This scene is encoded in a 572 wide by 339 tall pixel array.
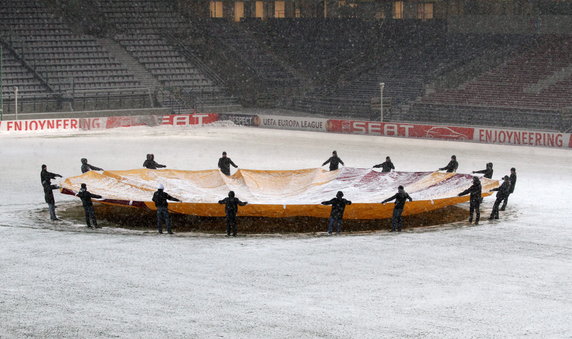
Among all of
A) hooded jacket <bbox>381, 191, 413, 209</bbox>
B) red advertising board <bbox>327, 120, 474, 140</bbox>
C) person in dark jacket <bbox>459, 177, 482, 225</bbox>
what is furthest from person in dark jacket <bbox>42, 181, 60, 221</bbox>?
red advertising board <bbox>327, 120, 474, 140</bbox>

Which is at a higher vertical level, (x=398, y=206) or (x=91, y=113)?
(x=91, y=113)

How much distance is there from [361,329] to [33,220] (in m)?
14.2

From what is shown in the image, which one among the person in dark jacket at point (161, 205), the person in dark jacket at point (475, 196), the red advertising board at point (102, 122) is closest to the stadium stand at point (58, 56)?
the red advertising board at point (102, 122)

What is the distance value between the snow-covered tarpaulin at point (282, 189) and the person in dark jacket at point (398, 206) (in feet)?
2.20

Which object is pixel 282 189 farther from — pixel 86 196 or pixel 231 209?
pixel 86 196

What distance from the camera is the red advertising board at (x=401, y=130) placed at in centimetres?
5175

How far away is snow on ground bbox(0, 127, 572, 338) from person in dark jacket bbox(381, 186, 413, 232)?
0.60 meters

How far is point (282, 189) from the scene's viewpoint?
31.8 metres

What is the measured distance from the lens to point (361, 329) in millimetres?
17094

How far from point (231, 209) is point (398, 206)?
15.0 feet

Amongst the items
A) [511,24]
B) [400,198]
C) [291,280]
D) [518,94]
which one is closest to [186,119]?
[518,94]

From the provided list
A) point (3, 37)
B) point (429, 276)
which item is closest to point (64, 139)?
point (3, 37)

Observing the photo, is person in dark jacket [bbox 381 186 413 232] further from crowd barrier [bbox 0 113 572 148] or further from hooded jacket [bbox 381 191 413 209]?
crowd barrier [bbox 0 113 572 148]

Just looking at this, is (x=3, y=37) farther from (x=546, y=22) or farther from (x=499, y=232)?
(x=499, y=232)
